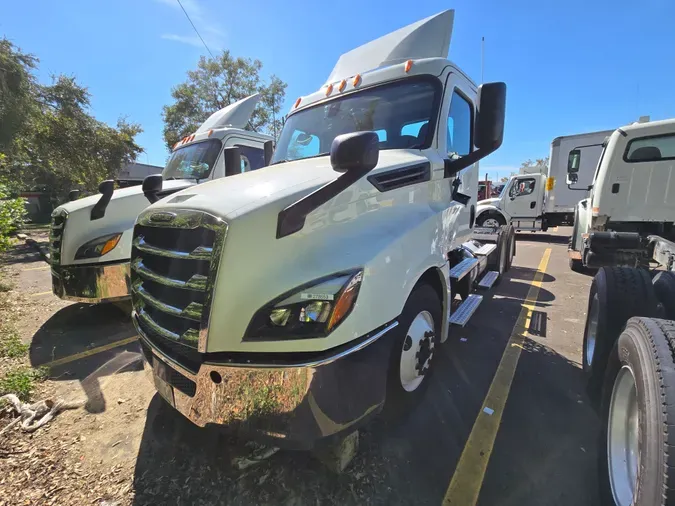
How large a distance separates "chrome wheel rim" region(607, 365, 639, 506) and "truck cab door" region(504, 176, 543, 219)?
1360 centimetres

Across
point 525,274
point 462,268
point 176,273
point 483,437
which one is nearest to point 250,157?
point 462,268

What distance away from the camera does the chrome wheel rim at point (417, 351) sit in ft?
7.73

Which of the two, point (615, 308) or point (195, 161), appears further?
point (195, 161)

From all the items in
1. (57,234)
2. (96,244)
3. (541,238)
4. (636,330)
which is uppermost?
(57,234)

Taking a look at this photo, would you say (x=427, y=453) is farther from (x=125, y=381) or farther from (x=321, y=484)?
(x=125, y=381)

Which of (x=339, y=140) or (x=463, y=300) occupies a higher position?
(x=339, y=140)

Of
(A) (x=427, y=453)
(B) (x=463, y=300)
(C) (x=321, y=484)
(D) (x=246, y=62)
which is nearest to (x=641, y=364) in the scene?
(A) (x=427, y=453)

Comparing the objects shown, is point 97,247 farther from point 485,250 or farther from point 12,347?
point 485,250

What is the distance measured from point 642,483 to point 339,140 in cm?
209

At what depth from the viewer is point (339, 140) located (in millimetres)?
1871

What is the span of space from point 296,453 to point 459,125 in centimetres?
328

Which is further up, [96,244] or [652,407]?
[96,244]

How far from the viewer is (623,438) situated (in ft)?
6.31

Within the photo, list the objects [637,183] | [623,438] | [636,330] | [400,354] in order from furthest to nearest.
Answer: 1. [637,183]
2. [400,354]
3. [623,438]
4. [636,330]
